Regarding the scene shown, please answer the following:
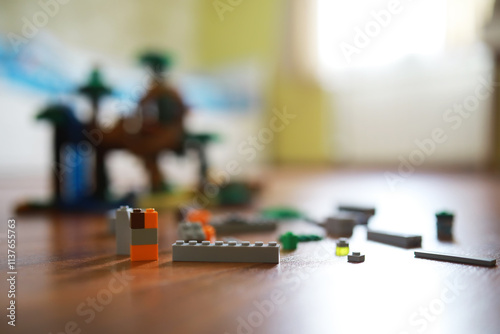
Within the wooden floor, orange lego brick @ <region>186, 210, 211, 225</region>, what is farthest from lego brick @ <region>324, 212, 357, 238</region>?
orange lego brick @ <region>186, 210, 211, 225</region>

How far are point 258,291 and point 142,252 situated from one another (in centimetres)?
23

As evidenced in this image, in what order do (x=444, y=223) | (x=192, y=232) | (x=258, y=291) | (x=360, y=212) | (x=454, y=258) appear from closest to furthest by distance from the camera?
(x=258, y=291)
(x=454, y=258)
(x=192, y=232)
(x=444, y=223)
(x=360, y=212)

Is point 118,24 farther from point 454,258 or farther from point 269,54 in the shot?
point 454,258

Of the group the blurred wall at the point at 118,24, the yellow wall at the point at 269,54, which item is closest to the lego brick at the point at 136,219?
the blurred wall at the point at 118,24

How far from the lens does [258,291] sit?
540 mm

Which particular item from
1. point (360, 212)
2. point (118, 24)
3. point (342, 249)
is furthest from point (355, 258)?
point (118, 24)

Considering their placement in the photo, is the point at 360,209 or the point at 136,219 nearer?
the point at 136,219

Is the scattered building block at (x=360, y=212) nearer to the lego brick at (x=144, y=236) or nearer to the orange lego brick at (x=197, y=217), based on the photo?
the orange lego brick at (x=197, y=217)

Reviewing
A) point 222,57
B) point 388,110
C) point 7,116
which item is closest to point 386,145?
point 388,110

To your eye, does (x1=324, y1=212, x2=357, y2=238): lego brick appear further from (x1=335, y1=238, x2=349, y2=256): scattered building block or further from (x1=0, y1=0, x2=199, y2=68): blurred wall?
(x1=0, y1=0, x2=199, y2=68): blurred wall

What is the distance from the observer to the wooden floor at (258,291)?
440 mm

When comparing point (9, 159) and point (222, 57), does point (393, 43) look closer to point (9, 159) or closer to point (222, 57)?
point (222, 57)

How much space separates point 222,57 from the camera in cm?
426

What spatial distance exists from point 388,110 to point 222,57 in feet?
5.17
